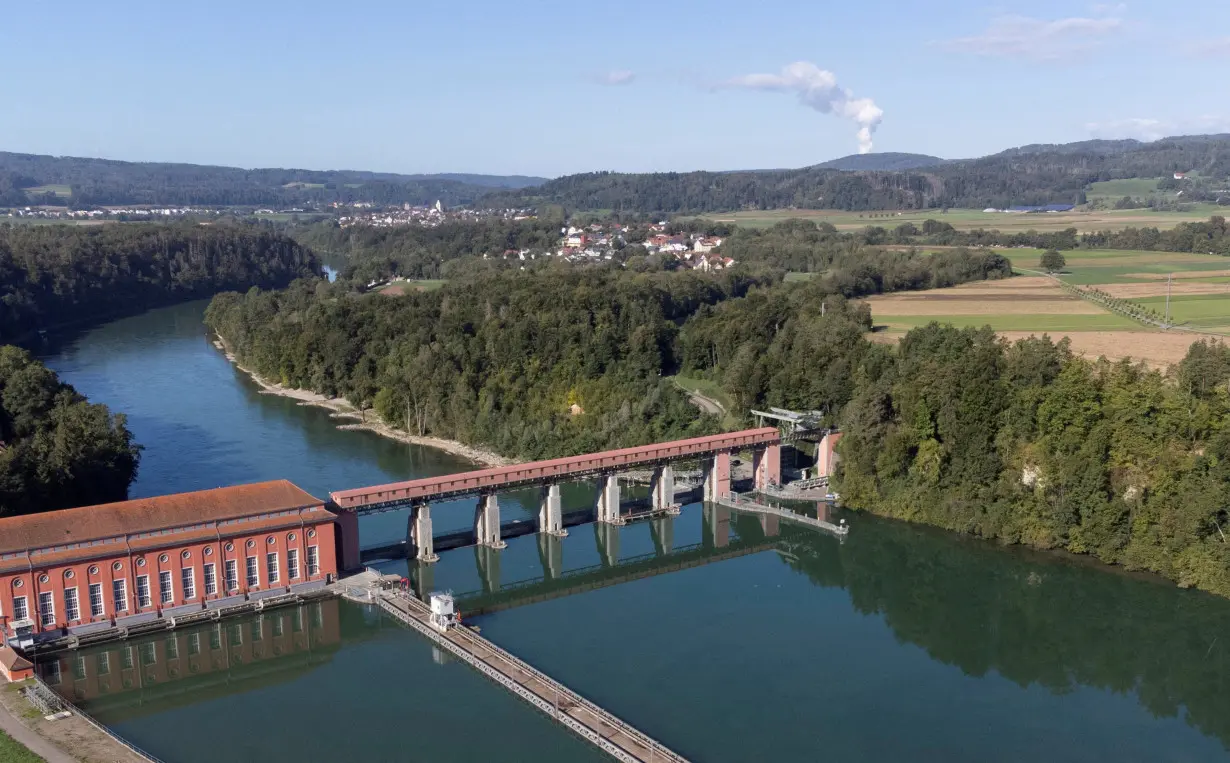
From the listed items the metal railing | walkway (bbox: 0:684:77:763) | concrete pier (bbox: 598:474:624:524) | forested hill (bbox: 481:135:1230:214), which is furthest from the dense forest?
forested hill (bbox: 481:135:1230:214)

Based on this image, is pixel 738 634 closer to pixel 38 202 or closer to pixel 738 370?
pixel 738 370

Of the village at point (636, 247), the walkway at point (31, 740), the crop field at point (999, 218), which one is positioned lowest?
the walkway at point (31, 740)

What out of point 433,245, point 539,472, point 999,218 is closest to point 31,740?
point 539,472

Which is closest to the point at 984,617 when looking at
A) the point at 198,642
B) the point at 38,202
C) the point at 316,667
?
the point at 316,667

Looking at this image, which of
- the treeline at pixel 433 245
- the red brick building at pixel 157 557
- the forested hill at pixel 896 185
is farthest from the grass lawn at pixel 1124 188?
the red brick building at pixel 157 557

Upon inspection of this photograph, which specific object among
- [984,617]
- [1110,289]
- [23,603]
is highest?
[1110,289]

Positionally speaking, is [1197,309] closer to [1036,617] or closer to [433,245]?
[1036,617]

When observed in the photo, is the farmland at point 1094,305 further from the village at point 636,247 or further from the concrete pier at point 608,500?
the village at point 636,247
